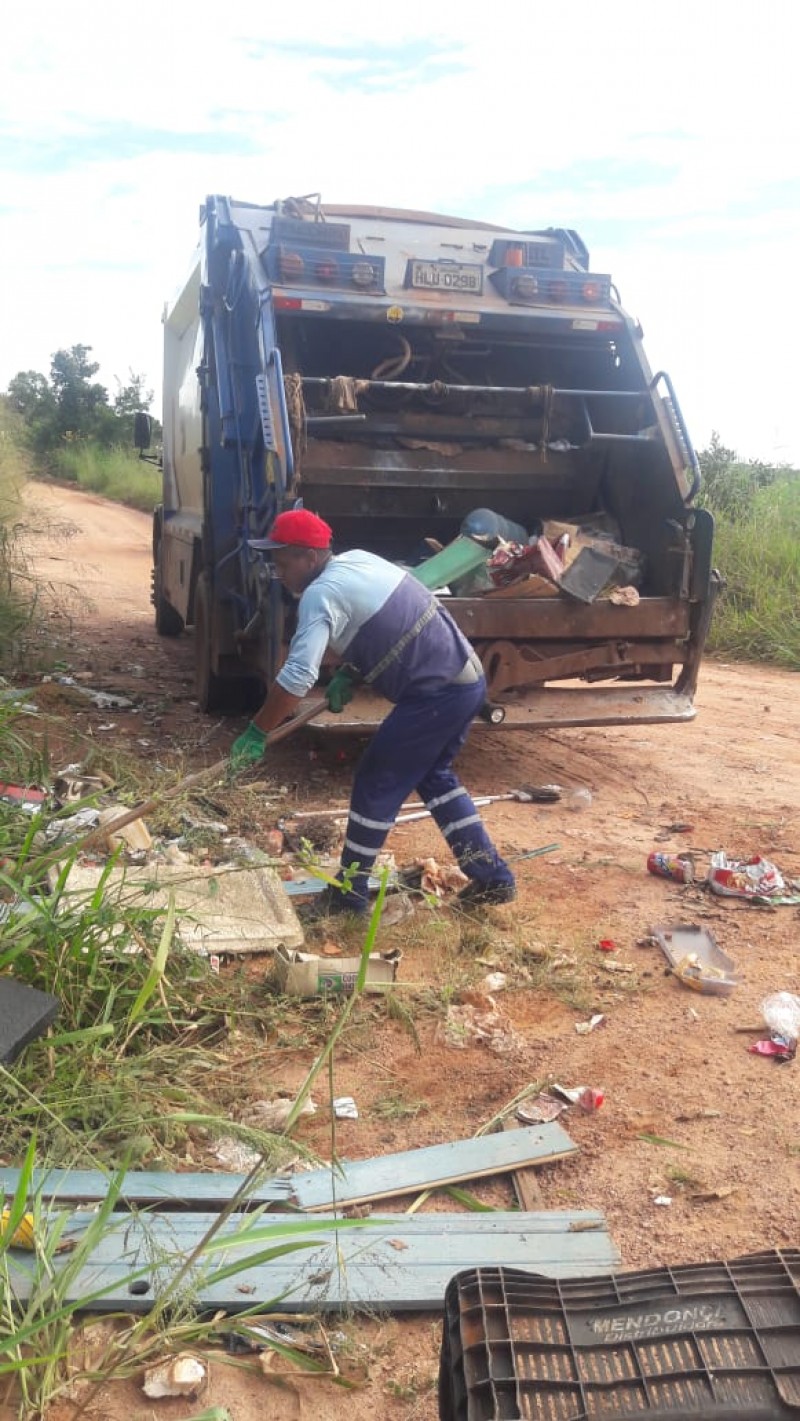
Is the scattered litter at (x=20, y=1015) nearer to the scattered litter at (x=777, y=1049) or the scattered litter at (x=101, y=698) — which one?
the scattered litter at (x=777, y=1049)

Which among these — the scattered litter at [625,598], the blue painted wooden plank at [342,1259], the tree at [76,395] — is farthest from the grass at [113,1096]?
the tree at [76,395]

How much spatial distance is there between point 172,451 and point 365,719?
3.47m

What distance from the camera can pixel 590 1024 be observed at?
3.34 metres

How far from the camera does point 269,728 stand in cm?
364

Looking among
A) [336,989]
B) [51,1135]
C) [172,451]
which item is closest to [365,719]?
[336,989]

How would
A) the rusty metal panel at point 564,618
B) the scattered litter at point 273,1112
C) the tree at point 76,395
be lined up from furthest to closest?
the tree at point 76,395
the rusty metal panel at point 564,618
the scattered litter at point 273,1112

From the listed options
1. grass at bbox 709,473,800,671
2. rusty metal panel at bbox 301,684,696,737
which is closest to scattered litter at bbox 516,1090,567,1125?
rusty metal panel at bbox 301,684,696,737

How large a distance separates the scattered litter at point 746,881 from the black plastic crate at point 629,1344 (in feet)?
8.88

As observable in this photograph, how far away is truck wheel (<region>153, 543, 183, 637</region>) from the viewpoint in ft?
29.0

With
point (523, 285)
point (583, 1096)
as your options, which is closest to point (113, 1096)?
point (583, 1096)

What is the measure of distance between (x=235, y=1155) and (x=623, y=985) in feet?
4.54

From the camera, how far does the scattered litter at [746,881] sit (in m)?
4.27

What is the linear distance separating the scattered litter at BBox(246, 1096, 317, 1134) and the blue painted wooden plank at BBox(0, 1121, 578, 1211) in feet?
0.61

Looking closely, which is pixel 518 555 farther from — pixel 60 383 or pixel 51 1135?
pixel 60 383
